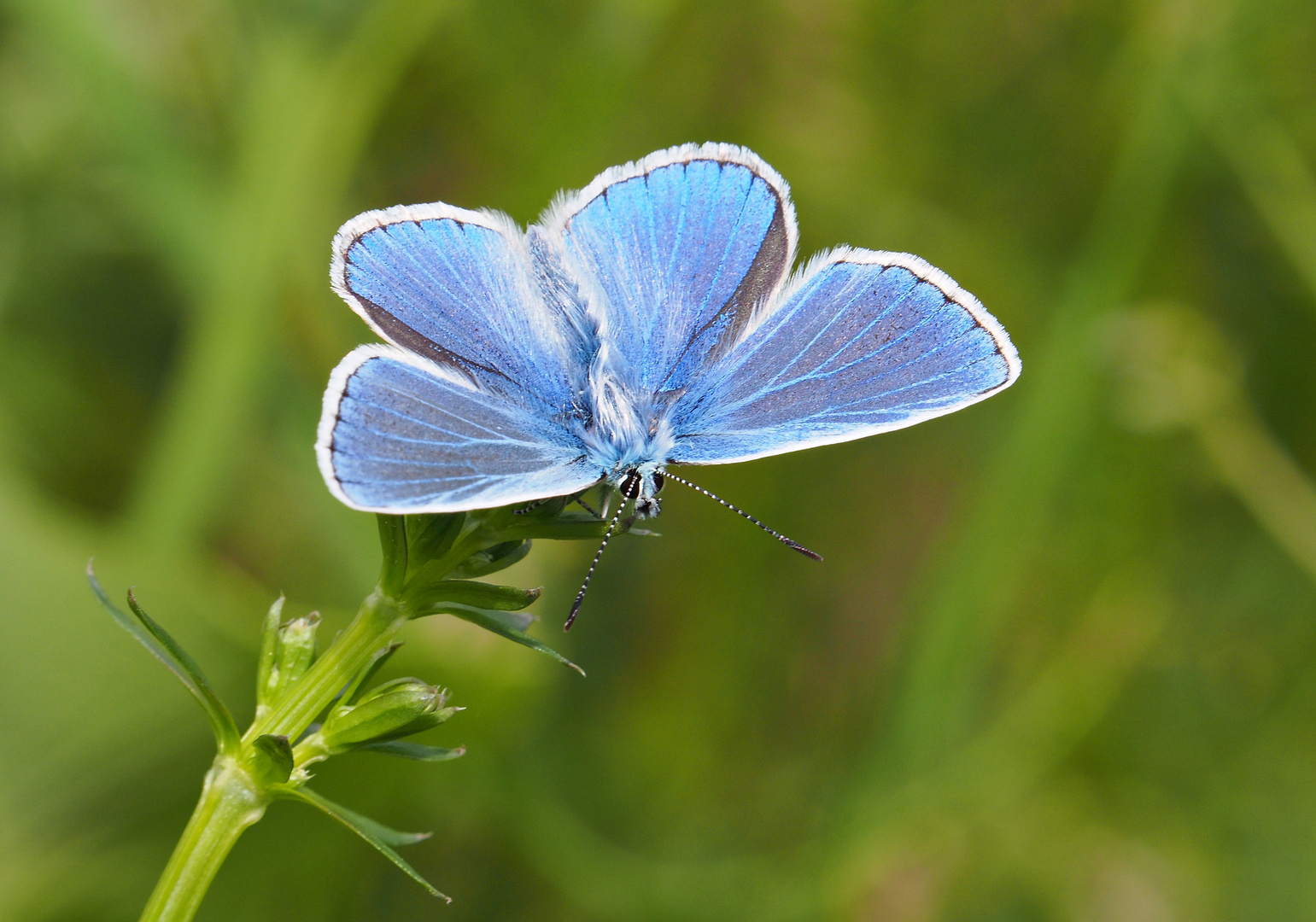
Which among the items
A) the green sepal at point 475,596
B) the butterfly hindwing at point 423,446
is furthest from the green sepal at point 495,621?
the butterfly hindwing at point 423,446

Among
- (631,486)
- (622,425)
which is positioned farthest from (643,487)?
(622,425)

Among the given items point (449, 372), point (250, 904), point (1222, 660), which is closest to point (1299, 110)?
point (1222, 660)

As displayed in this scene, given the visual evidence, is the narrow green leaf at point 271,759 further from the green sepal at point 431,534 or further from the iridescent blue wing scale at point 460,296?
the iridescent blue wing scale at point 460,296

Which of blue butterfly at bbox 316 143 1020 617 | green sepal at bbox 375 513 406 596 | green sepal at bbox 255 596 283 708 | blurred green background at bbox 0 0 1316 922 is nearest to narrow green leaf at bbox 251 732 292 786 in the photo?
green sepal at bbox 255 596 283 708

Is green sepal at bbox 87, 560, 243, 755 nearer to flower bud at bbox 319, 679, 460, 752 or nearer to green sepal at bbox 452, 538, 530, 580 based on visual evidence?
flower bud at bbox 319, 679, 460, 752

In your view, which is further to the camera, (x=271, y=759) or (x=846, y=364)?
(x=846, y=364)

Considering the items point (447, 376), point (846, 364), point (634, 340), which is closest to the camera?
point (447, 376)

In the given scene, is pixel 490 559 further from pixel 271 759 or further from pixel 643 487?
pixel 643 487
